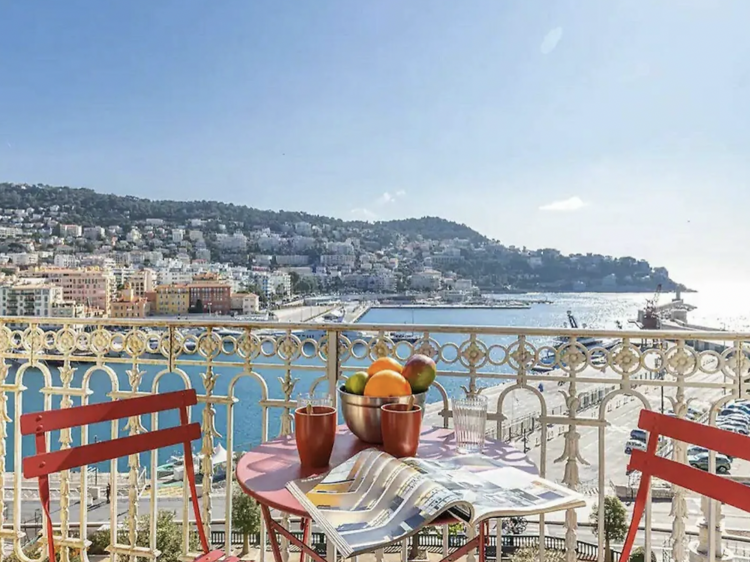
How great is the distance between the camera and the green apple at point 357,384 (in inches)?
52.1

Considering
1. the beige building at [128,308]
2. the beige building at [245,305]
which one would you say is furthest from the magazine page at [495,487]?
the beige building at [245,305]

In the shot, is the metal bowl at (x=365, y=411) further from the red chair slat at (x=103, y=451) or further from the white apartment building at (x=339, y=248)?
the white apartment building at (x=339, y=248)

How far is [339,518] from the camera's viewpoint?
0.90 metres

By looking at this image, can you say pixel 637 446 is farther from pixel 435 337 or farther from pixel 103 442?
pixel 103 442

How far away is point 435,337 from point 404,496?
1.21 meters

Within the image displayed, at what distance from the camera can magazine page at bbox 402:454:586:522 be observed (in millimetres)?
918

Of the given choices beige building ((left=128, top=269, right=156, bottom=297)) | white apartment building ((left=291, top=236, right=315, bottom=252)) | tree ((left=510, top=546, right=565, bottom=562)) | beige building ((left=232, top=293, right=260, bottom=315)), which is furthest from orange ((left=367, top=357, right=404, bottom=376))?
white apartment building ((left=291, top=236, right=315, bottom=252))

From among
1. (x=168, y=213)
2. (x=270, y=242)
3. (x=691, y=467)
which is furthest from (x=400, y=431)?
(x=168, y=213)

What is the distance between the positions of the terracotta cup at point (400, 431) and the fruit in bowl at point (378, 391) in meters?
0.09

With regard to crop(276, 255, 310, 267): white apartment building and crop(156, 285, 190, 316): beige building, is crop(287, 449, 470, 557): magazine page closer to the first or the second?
crop(156, 285, 190, 316): beige building

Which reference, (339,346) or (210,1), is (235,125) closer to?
(210,1)

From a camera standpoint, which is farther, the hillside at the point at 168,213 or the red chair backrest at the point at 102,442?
the hillside at the point at 168,213

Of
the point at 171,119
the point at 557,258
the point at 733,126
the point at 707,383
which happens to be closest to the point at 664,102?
the point at 733,126

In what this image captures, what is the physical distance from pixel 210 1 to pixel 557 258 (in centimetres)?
1104
